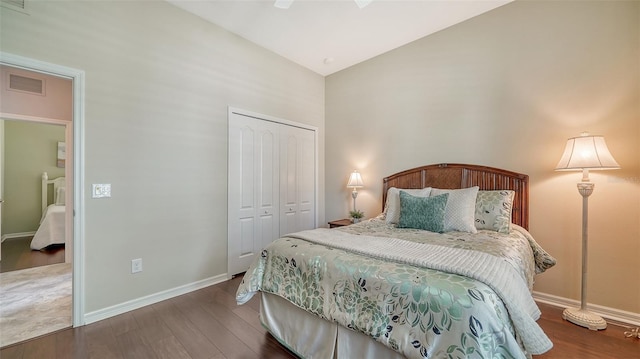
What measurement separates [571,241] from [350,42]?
3153mm

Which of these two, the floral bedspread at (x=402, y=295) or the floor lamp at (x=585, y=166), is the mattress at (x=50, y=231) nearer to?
the floral bedspread at (x=402, y=295)

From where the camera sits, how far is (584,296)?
6.97 ft

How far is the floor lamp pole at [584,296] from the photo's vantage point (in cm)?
202

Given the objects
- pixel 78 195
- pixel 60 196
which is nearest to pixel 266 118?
pixel 78 195

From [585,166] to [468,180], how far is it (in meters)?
0.95

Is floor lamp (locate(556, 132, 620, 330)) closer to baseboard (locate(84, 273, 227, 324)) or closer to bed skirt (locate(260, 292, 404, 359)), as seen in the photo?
bed skirt (locate(260, 292, 404, 359))

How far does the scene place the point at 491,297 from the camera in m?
1.06

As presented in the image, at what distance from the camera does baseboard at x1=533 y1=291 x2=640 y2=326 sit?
2.08m

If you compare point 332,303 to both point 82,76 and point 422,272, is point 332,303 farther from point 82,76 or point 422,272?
point 82,76

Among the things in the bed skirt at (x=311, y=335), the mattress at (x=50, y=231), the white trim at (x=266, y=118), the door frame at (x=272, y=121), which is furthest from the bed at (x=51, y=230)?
the bed skirt at (x=311, y=335)

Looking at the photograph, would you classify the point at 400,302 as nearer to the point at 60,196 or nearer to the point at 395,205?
the point at 395,205

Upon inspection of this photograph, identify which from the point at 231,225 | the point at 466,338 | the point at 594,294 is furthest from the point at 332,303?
the point at 594,294

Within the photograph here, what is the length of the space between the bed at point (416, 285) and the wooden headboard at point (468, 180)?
0.07 ft

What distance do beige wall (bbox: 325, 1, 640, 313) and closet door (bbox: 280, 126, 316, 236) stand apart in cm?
128
